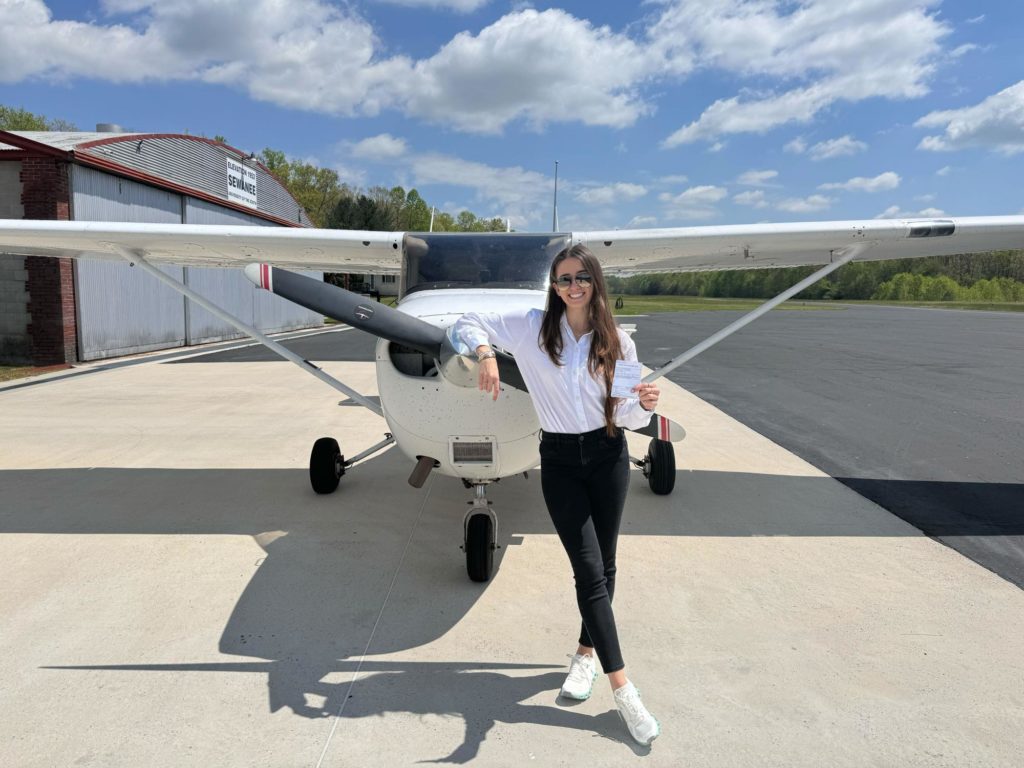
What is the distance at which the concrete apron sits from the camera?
2.35 metres

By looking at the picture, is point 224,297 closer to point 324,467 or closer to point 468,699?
point 324,467

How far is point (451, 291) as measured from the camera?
4.08 metres

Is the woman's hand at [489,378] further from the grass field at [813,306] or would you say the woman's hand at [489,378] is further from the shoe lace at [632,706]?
the grass field at [813,306]

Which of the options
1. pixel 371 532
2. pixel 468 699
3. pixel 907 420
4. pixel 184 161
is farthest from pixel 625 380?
pixel 184 161

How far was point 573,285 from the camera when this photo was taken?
2.39 meters

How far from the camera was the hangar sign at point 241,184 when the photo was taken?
21922 millimetres

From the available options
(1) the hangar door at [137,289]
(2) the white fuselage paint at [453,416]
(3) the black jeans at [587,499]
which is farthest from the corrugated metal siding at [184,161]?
(3) the black jeans at [587,499]

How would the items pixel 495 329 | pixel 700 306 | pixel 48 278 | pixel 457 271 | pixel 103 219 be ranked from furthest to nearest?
pixel 700 306
pixel 103 219
pixel 48 278
pixel 457 271
pixel 495 329

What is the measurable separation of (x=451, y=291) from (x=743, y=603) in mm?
2457

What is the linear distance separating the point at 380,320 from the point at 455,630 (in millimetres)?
1535

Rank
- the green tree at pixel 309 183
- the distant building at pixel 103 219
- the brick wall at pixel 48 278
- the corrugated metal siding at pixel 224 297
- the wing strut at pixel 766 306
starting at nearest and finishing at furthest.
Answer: the wing strut at pixel 766 306
the brick wall at pixel 48 278
the distant building at pixel 103 219
the corrugated metal siding at pixel 224 297
the green tree at pixel 309 183

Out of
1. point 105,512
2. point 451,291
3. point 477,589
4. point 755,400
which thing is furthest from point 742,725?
point 755,400

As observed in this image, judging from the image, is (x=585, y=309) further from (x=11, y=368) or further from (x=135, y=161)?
(x=135, y=161)

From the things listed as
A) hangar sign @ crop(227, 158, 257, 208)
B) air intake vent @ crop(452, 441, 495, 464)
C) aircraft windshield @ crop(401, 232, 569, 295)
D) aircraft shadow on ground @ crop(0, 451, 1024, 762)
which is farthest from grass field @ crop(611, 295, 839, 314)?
air intake vent @ crop(452, 441, 495, 464)
